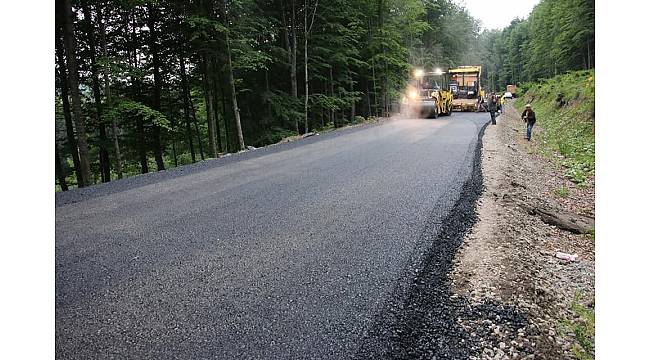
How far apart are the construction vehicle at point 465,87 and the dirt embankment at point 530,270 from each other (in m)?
23.0

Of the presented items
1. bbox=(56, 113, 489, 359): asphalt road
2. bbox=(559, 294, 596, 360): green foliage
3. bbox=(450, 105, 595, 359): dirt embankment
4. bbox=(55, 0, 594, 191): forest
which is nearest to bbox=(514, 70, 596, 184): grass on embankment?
bbox=(450, 105, 595, 359): dirt embankment

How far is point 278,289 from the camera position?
3203 millimetres

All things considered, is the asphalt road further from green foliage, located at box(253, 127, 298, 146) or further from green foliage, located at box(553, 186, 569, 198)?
green foliage, located at box(253, 127, 298, 146)

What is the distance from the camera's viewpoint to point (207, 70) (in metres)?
18.6

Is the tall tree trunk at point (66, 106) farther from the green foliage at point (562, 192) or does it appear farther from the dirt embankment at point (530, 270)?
the green foliage at point (562, 192)

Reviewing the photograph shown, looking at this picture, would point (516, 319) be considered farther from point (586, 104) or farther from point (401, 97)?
point (401, 97)

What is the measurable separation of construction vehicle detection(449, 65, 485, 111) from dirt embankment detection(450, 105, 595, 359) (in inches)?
907

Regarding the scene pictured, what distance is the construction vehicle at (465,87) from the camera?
29062 mm

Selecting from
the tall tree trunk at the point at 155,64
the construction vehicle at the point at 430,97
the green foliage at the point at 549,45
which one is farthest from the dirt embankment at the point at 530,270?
the green foliage at the point at 549,45

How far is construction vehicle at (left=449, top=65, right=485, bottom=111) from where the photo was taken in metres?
29.1

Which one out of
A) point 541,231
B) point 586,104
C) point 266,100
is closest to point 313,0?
point 266,100

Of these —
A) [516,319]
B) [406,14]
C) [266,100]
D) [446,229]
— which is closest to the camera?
[516,319]
